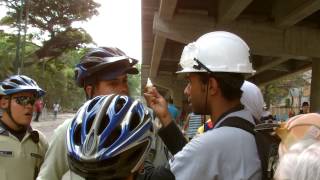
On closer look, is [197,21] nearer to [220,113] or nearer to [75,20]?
[220,113]

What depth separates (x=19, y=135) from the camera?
4090 millimetres

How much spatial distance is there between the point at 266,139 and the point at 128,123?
3.03 feet

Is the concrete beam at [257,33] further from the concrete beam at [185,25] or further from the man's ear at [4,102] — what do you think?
the man's ear at [4,102]

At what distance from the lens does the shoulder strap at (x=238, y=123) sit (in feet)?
7.86

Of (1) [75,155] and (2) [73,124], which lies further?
(2) [73,124]

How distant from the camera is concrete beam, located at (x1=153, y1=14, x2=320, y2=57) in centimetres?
1770

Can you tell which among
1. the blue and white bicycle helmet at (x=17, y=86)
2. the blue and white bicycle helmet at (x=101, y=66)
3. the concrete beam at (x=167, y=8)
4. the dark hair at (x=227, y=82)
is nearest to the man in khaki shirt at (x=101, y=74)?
the blue and white bicycle helmet at (x=101, y=66)

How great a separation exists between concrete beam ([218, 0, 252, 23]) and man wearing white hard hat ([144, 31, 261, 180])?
12083 millimetres

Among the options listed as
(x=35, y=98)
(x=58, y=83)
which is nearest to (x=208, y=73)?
(x=35, y=98)

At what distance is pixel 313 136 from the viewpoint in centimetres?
220

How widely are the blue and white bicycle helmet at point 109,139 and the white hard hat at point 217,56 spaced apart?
2.41 ft

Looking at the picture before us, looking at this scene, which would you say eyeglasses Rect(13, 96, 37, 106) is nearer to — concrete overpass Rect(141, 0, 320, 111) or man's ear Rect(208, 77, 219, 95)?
man's ear Rect(208, 77, 219, 95)

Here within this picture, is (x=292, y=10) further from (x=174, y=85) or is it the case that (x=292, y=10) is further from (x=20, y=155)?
(x=174, y=85)

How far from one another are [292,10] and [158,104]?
13.4m
